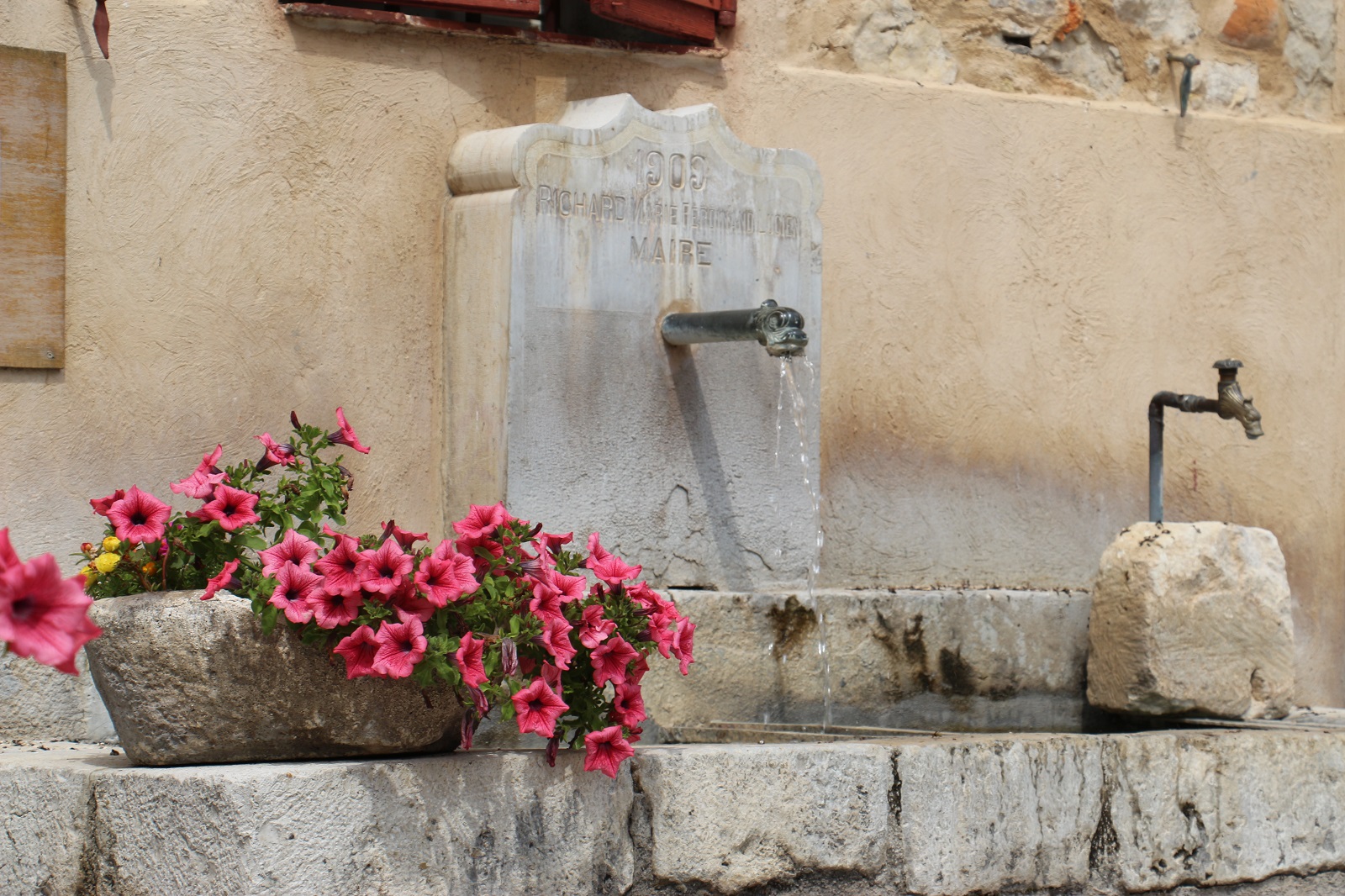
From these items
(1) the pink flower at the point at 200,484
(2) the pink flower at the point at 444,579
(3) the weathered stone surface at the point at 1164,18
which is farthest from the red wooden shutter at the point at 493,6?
(3) the weathered stone surface at the point at 1164,18

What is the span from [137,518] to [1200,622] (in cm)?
218

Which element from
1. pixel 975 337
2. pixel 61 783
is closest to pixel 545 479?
pixel 61 783

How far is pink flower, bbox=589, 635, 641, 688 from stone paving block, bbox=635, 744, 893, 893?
21cm

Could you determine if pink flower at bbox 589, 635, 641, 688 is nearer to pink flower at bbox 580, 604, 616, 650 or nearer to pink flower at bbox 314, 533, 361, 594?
pink flower at bbox 580, 604, 616, 650

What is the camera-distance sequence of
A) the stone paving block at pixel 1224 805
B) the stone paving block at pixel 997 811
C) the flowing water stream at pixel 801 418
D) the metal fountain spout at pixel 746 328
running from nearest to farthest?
the stone paving block at pixel 997 811
the stone paving block at pixel 1224 805
the metal fountain spout at pixel 746 328
the flowing water stream at pixel 801 418

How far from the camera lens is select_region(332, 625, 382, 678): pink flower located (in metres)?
2.45

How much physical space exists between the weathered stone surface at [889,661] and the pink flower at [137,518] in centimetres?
115

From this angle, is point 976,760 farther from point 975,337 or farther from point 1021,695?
point 975,337

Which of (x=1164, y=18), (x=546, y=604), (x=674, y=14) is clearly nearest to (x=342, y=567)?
(x=546, y=604)

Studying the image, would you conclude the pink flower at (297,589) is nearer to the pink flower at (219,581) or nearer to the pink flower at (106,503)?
the pink flower at (219,581)

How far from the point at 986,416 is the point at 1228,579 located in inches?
35.3

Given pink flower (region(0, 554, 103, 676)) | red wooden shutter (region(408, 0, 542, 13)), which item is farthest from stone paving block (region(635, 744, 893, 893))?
red wooden shutter (region(408, 0, 542, 13))

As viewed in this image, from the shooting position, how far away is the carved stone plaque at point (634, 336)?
3463 mm

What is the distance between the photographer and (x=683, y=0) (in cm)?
397
